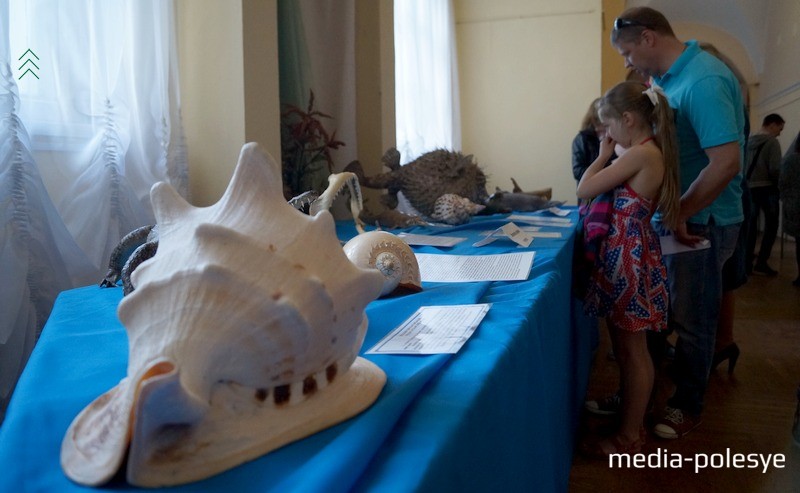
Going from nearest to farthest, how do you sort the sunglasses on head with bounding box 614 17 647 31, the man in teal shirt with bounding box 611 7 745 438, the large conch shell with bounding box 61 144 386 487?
the large conch shell with bounding box 61 144 386 487 < the man in teal shirt with bounding box 611 7 745 438 < the sunglasses on head with bounding box 614 17 647 31

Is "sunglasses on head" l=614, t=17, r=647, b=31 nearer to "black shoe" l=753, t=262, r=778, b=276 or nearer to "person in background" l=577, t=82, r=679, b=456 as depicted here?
"person in background" l=577, t=82, r=679, b=456

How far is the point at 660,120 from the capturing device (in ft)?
4.87

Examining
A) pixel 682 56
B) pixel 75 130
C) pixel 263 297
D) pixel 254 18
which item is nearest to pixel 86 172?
pixel 75 130

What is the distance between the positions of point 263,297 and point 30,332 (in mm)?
1174

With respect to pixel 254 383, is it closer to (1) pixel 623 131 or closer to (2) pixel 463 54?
(1) pixel 623 131

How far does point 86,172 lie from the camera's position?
157cm

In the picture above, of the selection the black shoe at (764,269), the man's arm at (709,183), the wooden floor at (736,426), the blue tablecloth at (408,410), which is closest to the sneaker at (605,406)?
the wooden floor at (736,426)

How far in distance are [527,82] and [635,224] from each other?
4.21m

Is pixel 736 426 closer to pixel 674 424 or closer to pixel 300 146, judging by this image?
pixel 674 424

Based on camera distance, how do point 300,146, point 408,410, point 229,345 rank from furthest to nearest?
point 300,146 → point 408,410 → point 229,345

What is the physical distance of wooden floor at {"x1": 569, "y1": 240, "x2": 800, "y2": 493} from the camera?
1.56 m

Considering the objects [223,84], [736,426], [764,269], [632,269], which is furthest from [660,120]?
[764,269]

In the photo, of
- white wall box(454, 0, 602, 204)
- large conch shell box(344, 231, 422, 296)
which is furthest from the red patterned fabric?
white wall box(454, 0, 602, 204)

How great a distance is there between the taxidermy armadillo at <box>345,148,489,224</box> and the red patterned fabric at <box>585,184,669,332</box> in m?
0.77
